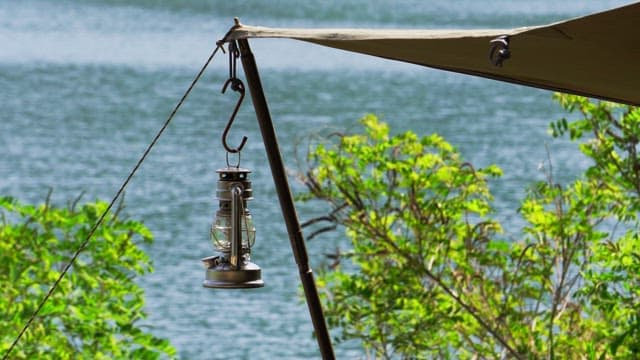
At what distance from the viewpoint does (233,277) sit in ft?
7.88

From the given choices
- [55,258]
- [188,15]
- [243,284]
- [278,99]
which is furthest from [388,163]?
[188,15]

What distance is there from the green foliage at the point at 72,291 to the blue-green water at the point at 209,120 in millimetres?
1320

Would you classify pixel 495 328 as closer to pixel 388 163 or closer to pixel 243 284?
pixel 388 163

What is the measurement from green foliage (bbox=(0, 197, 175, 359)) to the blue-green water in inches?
52.0

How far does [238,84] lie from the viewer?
2357 millimetres

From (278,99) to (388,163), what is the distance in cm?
1093

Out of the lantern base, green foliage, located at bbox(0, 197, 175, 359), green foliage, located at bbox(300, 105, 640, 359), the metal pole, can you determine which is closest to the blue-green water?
green foliage, located at bbox(300, 105, 640, 359)

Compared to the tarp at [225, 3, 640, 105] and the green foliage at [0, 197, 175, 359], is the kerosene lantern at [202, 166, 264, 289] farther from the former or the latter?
the green foliage at [0, 197, 175, 359]

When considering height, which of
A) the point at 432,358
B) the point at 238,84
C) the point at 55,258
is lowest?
the point at 432,358

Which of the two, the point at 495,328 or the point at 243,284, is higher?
the point at 243,284

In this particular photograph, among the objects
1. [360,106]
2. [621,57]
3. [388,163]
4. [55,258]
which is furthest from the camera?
[360,106]

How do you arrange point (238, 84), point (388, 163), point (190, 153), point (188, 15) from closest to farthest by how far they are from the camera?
point (238, 84), point (388, 163), point (190, 153), point (188, 15)

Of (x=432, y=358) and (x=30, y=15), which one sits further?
(x=30, y=15)

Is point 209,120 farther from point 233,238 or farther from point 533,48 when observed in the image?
point 533,48
